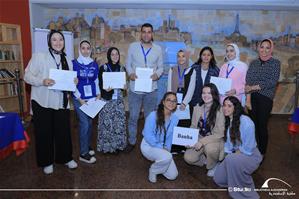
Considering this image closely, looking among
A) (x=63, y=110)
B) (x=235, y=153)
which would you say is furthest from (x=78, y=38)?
(x=235, y=153)

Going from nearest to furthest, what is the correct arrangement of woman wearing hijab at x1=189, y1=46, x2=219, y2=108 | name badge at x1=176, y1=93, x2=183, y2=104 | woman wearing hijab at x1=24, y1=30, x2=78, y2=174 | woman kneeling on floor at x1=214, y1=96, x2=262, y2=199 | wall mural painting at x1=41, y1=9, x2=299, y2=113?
1. woman kneeling on floor at x1=214, y1=96, x2=262, y2=199
2. woman wearing hijab at x1=24, y1=30, x2=78, y2=174
3. woman wearing hijab at x1=189, y1=46, x2=219, y2=108
4. name badge at x1=176, y1=93, x2=183, y2=104
5. wall mural painting at x1=41, y1=9, x2=299, y2=113

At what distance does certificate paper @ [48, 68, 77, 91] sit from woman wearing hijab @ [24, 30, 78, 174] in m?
0.06

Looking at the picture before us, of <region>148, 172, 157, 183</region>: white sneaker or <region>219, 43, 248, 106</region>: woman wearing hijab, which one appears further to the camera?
<region>219, 43, 248, 106</region>: woman wearing hijab

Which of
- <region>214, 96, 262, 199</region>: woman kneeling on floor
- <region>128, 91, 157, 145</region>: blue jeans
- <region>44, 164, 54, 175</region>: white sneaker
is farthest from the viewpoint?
<region>128, 91, 157, 145</region>: blue jeans

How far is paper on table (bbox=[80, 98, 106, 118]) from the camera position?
321 centimetres

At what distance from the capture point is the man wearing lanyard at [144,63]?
356 centimetres

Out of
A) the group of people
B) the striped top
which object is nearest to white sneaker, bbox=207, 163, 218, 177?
the group of people

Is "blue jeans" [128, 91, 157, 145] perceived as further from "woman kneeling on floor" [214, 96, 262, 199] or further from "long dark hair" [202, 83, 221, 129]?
"woman kneeling on floor" [214, 96, 262, 199]

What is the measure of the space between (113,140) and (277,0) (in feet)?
14.7

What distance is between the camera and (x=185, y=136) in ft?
9.76

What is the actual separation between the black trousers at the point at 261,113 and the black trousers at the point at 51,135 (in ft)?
8.17

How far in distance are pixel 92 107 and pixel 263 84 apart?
2287mm


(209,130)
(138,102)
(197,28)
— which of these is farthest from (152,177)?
(197,28)

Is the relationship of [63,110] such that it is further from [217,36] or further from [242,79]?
[217,36]
